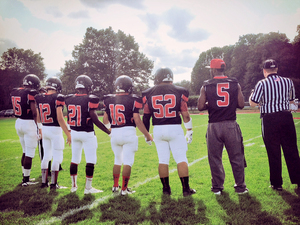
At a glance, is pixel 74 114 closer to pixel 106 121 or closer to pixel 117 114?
pixel 106 121

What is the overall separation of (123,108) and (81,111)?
0.89 m

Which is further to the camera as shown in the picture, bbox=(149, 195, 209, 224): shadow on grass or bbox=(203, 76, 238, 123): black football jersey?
bbox=(203, 76, 238, 123): black football jersey

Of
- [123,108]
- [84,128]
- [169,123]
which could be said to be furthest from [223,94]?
[84,128]

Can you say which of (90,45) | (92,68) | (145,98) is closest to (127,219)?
(145,98)

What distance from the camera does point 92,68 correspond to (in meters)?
40.1

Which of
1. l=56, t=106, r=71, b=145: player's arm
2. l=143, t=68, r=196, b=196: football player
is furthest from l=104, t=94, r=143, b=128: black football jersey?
l=56, t=106, r=71, b=145: player's arm

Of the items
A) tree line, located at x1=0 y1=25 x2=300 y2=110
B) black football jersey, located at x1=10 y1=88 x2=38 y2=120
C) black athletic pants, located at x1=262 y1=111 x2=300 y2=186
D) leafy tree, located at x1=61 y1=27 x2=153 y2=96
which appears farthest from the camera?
leafy tree, located at x1=61 y1=27 x2=153 y2=96

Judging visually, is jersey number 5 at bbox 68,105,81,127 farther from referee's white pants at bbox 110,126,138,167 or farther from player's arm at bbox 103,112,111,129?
referee's white pants at bbox 110,126,138,167

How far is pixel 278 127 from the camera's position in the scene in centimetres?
403

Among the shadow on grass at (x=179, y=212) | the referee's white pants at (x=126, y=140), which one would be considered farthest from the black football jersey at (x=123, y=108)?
the shadow on grass at (x=179, y=212)

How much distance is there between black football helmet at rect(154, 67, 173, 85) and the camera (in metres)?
4.17

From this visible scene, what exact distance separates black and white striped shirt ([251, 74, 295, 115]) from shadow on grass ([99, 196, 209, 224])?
2.25 meters

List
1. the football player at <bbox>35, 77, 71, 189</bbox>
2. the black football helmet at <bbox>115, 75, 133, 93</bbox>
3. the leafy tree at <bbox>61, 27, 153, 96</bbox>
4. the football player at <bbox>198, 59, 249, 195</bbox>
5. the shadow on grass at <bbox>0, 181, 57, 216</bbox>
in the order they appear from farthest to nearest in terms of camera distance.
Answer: the leafy tree at <bbox>61, 27, 153, 96</bbox> → the football player at <bbox>35, 77, 71, 189</bbox> → the black football helmet at <bbox>115, 75, 133, 93</bbox> → the football player at <bbox>198, 59, 249, 195</bbox> → the shadow on grass at <bbox>0, 181, 57, 216</bbox>

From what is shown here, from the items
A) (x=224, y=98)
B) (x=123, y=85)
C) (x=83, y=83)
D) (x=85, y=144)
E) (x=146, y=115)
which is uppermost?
(x=83, y=83)
